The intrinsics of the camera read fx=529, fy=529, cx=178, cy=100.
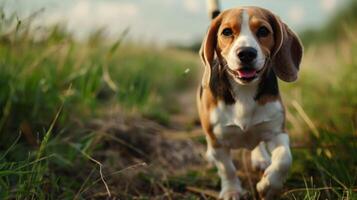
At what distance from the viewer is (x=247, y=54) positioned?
95.4 inches

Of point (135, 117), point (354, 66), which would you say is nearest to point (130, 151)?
point (135, 117)

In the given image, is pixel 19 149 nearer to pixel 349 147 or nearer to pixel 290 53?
pixel 290 53

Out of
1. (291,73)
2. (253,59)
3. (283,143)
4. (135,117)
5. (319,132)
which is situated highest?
(253,59)

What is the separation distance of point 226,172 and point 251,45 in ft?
2.83

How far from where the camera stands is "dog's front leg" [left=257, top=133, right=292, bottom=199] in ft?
8.64

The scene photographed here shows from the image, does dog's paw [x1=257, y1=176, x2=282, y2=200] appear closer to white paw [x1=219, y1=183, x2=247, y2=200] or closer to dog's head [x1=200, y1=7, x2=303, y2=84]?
white paw [x1=219, y1=183, x2=247, y2=200]

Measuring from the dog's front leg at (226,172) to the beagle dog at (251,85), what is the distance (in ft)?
0.14

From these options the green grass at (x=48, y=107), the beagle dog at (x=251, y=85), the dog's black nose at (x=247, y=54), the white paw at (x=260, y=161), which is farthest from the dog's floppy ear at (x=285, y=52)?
the white paw at (x=260, y=161)

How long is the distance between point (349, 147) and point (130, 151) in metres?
1.56

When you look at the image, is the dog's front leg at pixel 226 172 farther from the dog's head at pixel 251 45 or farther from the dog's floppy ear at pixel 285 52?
the dog's floppy ear at pixel 285 52

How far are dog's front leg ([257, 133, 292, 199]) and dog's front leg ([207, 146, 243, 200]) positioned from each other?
0.27 meters

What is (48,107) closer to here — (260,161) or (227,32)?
(260,161)

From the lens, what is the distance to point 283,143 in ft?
8.98

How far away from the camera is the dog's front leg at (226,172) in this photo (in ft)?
9.64
